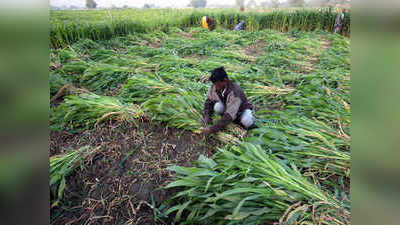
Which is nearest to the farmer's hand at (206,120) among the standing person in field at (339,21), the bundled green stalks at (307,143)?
the bundled green stalks at (307,143)

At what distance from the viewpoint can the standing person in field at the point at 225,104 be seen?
2.05 meters

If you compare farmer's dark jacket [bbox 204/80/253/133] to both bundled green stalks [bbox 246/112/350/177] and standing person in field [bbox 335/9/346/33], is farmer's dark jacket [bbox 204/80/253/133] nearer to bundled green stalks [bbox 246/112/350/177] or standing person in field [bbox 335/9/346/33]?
bundled green stalks [bbox 246/112/350/177]

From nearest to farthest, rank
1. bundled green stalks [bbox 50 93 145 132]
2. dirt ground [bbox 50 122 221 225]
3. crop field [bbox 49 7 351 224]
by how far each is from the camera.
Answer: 1. crop field [bbox 49 7 351 224]
2. dirt ground [bbox 50 122 221 225]
3. bundled green stalks [bbox 50 93 145 132]

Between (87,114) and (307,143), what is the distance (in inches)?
91.1

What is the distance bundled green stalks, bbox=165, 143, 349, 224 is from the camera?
4.14ft

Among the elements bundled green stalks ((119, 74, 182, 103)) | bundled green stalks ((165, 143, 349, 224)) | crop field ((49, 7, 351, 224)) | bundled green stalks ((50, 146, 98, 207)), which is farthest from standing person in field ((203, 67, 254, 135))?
bundled green stalks ((50, 146, 98, 207))

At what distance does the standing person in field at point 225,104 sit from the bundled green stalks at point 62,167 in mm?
1154

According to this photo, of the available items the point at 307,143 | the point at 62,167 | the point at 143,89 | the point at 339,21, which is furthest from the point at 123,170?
the point at 339,21

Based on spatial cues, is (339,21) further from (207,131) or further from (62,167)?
(62,167)

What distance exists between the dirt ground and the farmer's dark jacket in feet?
0.81

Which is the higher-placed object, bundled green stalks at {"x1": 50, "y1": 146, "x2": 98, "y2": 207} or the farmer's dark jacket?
the farmer's dark jacket

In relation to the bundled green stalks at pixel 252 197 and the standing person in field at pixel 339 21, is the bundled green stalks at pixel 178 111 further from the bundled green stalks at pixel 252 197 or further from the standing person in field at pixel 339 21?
the standing person in field at pixel 339 21

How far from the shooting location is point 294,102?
2.71 meters
